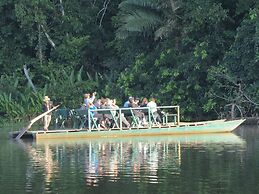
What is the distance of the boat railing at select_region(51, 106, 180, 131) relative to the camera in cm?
2802

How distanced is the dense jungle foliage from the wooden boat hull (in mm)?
5646

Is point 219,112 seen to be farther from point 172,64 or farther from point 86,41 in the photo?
point 86,41

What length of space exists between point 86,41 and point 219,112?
989cm

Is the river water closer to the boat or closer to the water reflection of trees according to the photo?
the water reflection of trees

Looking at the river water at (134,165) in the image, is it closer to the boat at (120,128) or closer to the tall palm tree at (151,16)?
the boat at (120,128)

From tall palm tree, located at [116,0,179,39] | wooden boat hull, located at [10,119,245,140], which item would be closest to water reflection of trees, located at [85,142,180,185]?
wooden boat hull, located at [10,119,245,140]

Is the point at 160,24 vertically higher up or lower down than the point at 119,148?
higher up

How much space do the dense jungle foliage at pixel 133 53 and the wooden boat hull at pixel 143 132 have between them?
565cm

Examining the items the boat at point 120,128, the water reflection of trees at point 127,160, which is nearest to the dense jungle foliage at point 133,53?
the boat at point 120,128

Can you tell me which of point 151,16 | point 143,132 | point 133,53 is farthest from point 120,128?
point 133,53

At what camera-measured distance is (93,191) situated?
1544cm

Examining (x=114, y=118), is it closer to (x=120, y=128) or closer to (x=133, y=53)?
(x=120, y=128)

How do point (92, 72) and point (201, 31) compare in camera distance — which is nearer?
Result: point (201, 31)

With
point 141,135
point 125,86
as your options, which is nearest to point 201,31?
point 125,86
